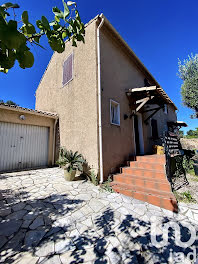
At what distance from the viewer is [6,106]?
257 inches

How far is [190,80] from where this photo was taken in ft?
42.2

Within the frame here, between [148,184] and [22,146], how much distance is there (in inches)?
287

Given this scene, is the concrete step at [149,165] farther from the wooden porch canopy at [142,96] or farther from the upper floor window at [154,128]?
the upper floor window at [154,128]

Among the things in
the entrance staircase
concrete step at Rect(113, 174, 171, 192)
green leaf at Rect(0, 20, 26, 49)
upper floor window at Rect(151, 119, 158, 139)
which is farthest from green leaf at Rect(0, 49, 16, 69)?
upper floor window at Rect(151, 119, 158, 139)

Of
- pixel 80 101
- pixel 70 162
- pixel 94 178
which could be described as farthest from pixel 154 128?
pixel 70 162

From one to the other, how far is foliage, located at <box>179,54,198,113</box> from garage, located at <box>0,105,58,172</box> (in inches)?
582

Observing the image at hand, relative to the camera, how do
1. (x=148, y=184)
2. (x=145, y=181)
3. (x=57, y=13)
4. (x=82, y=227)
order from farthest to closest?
(x=145, y=181) → (x=148, y=184) → (x=82, y=227) → (x=57, y=13)

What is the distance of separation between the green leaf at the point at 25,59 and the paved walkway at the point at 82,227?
9.42ft

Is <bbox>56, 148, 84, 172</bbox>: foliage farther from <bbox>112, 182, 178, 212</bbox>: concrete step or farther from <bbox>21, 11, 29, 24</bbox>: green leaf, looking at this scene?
<bbox>21, 11, 29, 24</bbox>: green leaf

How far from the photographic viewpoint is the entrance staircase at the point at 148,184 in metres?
3.59

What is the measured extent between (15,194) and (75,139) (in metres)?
3.49

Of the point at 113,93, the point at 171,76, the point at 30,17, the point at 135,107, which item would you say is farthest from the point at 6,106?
the point at 171,76

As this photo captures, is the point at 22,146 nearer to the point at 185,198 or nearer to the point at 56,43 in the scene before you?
the point at 56,43

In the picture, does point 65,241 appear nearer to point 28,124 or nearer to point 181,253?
point 181,253
